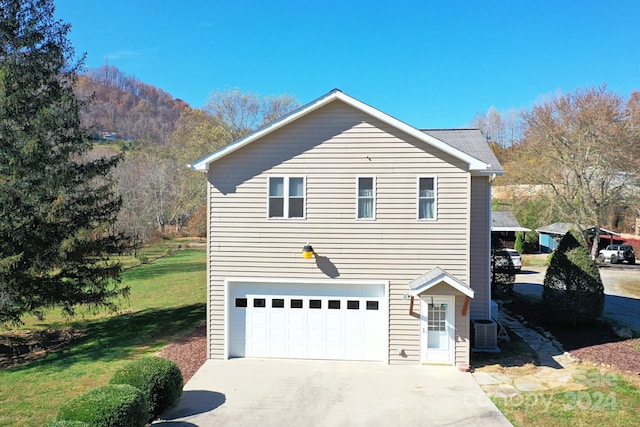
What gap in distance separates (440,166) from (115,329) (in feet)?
40.5

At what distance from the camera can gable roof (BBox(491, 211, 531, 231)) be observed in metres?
35.2

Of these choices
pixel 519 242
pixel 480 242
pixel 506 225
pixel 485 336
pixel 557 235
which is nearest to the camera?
pixel 485 336

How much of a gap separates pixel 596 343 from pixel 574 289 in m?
1.89

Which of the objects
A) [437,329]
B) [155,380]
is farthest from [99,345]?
[437,329]

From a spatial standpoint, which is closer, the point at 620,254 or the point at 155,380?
the point at 155,380

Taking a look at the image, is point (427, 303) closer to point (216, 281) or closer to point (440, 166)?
point (440, 166)

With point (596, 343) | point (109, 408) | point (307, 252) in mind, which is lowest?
point (596, 343)

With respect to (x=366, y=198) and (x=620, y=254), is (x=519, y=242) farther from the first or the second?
(x=366, y=198)

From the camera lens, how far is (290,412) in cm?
845

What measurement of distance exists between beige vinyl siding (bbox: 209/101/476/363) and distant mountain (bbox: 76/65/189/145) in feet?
200

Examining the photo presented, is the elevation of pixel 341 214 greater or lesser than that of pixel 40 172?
lesser

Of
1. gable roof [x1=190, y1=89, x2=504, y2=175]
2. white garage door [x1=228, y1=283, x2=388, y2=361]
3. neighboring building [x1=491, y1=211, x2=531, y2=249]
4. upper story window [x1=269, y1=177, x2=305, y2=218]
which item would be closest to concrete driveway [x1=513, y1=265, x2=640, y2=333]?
neighboring building [x1=491, y1=211, x2=531, y2=249]

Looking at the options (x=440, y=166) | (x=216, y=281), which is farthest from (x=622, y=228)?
(x=216, y=281)

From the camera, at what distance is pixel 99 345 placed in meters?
13.1
